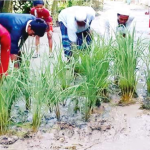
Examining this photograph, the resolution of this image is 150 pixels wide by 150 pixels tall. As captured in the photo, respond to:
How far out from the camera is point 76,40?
5379 millimetres

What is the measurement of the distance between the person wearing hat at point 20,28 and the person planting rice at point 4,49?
10.1 inches

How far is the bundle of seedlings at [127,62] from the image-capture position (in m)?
4.29

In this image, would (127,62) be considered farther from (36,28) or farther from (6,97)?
(6,97)

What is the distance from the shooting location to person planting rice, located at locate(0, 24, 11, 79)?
3916 mm

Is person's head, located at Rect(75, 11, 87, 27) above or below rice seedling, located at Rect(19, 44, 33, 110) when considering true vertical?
above

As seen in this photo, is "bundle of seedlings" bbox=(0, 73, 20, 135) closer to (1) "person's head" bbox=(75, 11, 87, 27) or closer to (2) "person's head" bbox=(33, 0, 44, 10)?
(1) "person's head" bbox=(75, 11, 87, 27)

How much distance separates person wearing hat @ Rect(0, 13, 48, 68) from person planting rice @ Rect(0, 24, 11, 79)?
26cm

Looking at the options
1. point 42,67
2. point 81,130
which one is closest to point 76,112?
point 81,130

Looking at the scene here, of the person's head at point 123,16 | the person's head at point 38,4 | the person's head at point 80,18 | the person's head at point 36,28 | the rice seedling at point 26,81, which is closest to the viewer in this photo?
the rice seedling at point 26,81

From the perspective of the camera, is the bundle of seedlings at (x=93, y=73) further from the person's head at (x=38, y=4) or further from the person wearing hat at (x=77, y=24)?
the person's head at (x=38, y=4)

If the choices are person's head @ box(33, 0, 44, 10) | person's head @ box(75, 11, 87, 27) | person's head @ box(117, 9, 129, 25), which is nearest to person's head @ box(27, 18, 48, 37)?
person's head @ box(75, 11, 87, 27)

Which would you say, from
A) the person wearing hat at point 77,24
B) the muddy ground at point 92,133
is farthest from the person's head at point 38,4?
the muddy ground at point 92,133

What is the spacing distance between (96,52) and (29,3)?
27.5 feet

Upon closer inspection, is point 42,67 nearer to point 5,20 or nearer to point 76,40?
point 5,20
